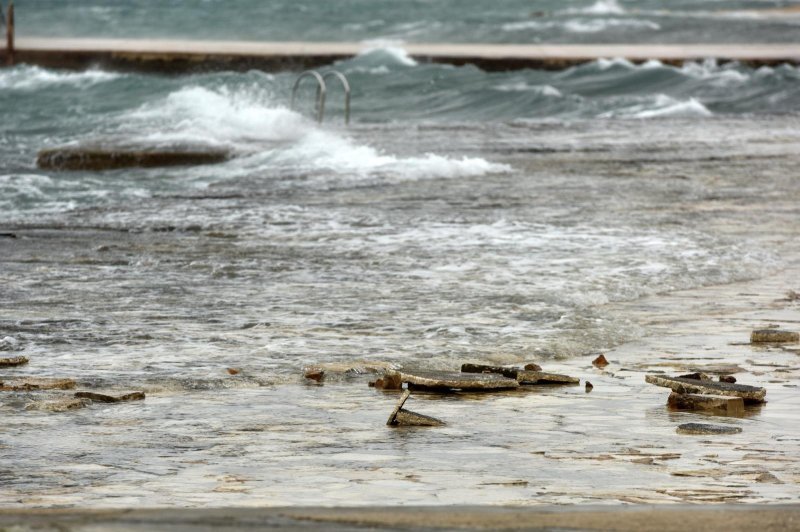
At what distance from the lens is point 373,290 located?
8.74m

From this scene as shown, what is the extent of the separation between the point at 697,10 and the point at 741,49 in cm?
2746

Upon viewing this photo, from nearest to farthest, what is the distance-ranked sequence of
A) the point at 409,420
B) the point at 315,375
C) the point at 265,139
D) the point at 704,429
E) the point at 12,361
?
the point at 704,429, the point at 409,420, the point at 315,375, the point at 12,361, the point at 265,139

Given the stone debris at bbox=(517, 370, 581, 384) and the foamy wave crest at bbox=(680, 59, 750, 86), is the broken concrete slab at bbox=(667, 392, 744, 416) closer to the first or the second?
the stone debris at bbox=(517, 370, 581, 384)

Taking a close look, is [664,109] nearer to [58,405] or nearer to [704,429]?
[704,429]

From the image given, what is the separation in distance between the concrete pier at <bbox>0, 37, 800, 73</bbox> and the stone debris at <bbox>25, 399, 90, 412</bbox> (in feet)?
78.6

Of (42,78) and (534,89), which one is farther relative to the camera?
(42,78)

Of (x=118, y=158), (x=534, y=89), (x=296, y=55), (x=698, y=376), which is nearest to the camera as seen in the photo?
(x=698, y=376)

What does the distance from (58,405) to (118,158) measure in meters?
11.4

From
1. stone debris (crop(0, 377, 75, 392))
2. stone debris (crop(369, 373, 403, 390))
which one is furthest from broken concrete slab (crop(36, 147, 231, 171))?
stone debris (crop(369, 373, 403, 390))

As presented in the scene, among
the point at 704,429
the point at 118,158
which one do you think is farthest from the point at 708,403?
the point at 118,158

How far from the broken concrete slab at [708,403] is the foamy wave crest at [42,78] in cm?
2296

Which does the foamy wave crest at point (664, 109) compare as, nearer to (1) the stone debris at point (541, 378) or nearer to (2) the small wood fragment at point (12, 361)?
(1) the stone debris at point (541, 378)

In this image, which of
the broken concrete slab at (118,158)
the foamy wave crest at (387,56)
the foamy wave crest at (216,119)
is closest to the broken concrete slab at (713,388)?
the broken concrete slab at (118,158)

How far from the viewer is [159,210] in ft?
41.9
